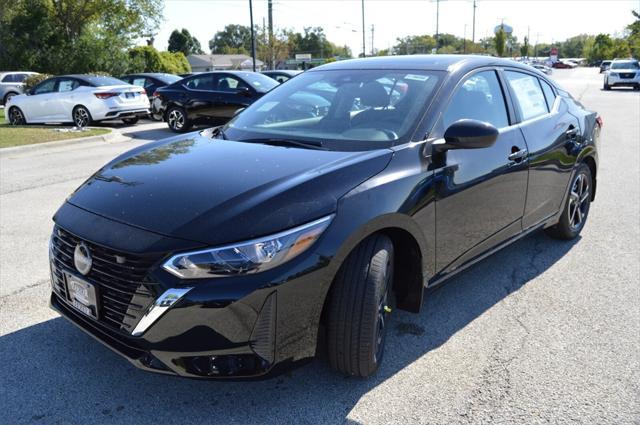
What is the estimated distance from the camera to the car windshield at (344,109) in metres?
3.23

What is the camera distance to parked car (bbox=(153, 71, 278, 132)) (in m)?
12.9

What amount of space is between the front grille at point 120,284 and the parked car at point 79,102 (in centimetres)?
1275

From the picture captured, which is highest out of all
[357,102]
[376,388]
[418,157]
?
[357,102]

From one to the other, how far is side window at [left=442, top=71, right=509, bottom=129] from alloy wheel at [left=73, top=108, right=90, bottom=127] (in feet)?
42.2

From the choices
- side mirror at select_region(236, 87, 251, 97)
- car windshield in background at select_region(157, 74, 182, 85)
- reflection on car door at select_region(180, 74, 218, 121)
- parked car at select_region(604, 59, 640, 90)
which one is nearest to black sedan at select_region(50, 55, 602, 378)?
side mirror at select_region(236, 87, 251, 97)

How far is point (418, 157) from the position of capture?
304 centimetres

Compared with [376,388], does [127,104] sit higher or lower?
higher

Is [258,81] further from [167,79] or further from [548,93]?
[548,93]

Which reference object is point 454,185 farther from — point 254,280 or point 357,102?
point 254,280

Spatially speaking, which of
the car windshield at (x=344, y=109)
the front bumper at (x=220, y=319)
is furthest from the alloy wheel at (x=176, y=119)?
the front bumper at (x=220, y=319)

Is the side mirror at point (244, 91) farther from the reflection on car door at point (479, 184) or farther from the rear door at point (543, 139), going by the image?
the reflection on car door at point (479, 184)

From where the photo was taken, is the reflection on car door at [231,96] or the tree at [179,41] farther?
the tree at [179,41]

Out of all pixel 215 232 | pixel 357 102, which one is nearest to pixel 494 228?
pixel 357 102

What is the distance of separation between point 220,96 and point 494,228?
34.3 feet
